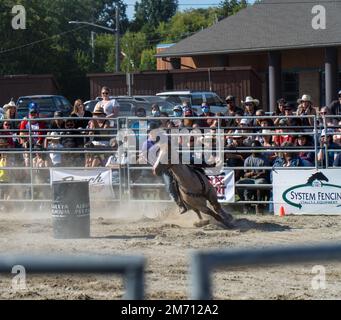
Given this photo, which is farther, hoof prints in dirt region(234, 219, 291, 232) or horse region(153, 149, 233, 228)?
hoof prints in dirt region(234, 219, 291, 232)

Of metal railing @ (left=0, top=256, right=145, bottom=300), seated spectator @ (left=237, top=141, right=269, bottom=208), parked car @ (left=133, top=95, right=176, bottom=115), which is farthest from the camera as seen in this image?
parked car @ (left=133, top=95, right=176, bottom=115)

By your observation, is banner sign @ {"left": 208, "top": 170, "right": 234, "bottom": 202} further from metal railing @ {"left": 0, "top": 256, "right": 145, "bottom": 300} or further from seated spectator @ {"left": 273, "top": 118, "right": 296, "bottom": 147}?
metal railing @ {"left": 0, "top": 256, "right": 145, "bottom": 300}

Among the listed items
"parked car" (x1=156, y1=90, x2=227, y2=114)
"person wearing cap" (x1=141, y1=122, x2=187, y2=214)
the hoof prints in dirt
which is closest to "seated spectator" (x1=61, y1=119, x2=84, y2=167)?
"person wearing cap" (x1=141, y1=122, x2=187, y2=214)

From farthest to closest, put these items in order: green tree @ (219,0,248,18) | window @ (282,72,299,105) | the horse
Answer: green tree @ (219,0,248,18) < window @ (282,72,299,105) < the horse

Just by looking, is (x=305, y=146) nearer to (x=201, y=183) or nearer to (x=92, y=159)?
(x=201, y=183)

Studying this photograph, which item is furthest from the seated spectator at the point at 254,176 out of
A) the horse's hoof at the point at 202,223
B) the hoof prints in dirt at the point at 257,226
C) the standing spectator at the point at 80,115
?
the standing spectator at the point at 80,115

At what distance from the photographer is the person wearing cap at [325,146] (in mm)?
14445

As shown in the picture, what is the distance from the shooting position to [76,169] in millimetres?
15805

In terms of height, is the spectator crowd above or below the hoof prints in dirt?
above

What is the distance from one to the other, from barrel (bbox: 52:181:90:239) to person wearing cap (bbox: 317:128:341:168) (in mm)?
4390

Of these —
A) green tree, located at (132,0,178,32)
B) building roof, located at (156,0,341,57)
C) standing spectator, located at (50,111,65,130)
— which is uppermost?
green tree, located at (132,0,178,32)

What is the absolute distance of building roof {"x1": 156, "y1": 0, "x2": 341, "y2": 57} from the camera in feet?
97.7

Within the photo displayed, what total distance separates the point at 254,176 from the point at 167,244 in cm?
411

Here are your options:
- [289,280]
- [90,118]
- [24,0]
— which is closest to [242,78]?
[90,118]
